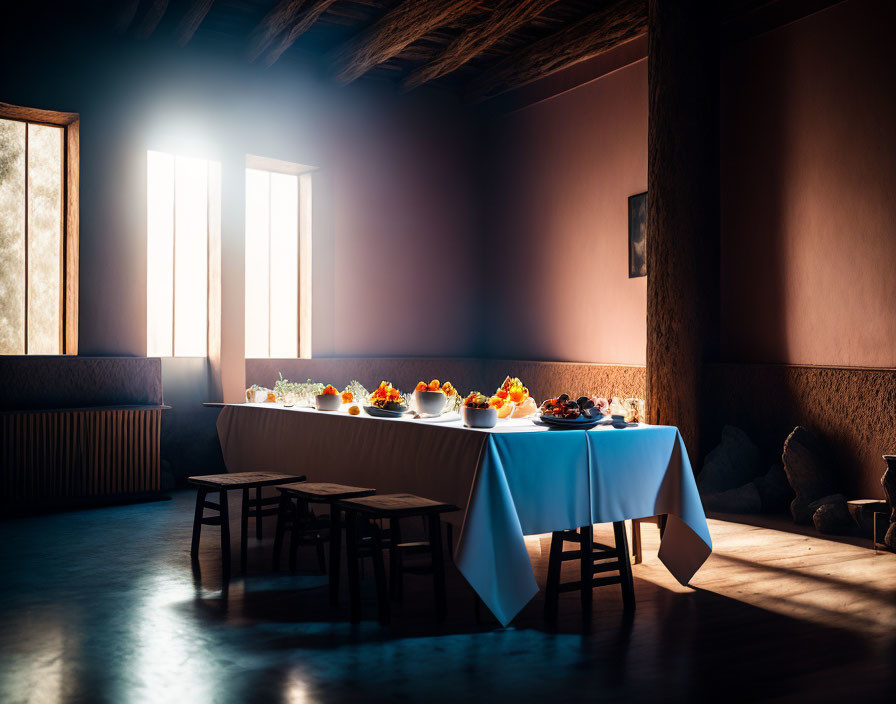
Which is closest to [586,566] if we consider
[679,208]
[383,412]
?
[383,412]

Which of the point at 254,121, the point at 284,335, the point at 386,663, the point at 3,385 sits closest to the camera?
the point at 386,663

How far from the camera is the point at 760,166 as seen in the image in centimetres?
609

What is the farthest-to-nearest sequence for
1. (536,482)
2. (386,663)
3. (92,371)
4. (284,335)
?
(284,335) < (92,371) < (536,482) < (386,663)

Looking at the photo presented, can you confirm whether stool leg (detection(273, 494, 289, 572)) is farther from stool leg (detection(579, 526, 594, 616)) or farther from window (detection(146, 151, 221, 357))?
window (detection(146, 151, 221, 357))

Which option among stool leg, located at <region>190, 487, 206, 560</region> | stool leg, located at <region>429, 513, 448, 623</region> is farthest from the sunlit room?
stool leg, located at <region>190, 487, 206, 560</region>

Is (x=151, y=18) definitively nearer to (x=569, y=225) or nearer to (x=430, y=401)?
(x=569, y=225)

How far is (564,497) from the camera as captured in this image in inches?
127

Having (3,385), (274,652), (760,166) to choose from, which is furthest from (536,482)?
(3,385)

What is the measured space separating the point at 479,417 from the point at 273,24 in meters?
4.63

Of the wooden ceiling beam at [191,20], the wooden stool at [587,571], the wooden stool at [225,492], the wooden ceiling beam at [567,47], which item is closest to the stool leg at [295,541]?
the wooden stool at [225,492]

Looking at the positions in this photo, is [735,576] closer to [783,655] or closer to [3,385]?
[783,655]

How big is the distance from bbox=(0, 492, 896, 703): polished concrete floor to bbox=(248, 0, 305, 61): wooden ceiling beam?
433 centimetres

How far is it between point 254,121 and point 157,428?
9.50ft

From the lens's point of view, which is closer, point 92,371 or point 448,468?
point 448,468
